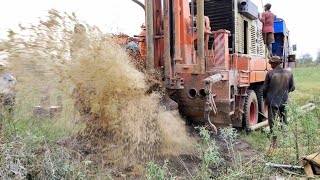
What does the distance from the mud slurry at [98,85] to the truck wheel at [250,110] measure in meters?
2.06

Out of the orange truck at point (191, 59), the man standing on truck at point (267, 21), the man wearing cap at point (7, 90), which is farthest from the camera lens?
the man standing on truck at point (267, 21)

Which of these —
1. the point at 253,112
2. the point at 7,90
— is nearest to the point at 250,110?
the point at 253,112

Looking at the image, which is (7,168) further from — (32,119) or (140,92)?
(140,92)

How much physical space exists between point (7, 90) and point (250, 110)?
194 inches

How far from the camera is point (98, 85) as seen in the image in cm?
480

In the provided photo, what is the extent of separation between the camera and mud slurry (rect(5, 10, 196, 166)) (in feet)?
14.2

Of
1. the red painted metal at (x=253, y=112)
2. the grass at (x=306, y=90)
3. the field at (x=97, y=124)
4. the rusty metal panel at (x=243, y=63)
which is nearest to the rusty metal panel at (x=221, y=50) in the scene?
the rusty metal panel at (x=243, y=63)

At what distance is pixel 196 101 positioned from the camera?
586 centimetres

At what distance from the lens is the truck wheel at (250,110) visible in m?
7.21

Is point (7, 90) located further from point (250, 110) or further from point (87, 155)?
point (250, 110)

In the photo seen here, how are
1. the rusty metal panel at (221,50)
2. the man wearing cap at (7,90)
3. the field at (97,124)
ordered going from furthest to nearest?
the rusty metal panel at (221,50) → the man wearing cap at (7,90) → the field at (97,124)

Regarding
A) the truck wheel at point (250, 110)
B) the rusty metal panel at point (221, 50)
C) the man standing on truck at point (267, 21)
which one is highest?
the man standing on truck at point (267, 21)

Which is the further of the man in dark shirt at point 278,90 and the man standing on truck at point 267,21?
the man standing on truck at point 267,21

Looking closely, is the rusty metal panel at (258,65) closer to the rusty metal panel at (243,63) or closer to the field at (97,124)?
the rusty metal panel at (243,63)
